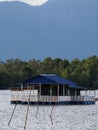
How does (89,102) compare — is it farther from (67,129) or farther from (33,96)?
(67,129)

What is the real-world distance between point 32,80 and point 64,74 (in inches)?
3940

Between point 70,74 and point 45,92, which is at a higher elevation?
point 70,74

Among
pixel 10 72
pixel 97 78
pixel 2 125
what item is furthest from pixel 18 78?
pixel 2 125

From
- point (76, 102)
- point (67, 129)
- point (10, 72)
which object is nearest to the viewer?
point (67, 129)

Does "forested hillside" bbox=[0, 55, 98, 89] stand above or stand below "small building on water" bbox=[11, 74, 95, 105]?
above

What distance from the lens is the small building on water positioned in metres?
80.8

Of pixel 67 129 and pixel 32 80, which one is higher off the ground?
pixel 32 80

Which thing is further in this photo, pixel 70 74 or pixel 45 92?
pixel 70 74

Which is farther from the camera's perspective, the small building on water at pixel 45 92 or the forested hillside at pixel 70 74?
the forested hillside at pixel 70 74

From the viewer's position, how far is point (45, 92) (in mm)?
82750

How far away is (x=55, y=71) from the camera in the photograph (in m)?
191

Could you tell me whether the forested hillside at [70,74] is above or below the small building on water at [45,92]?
above

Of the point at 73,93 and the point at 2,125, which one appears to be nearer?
the point at 2,125

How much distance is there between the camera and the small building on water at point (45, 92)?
80750 millimetres
